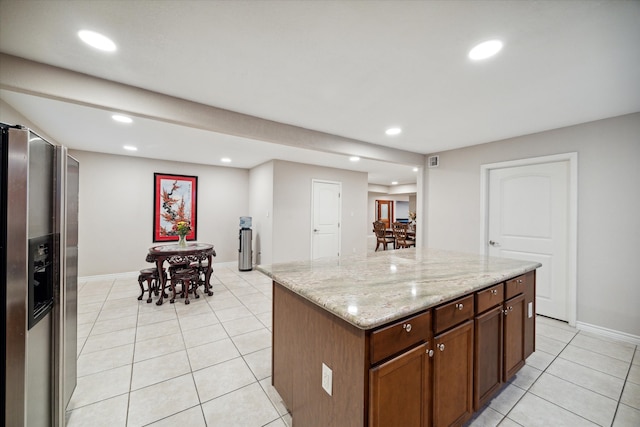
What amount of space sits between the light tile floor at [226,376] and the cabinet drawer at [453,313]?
2.46 ft

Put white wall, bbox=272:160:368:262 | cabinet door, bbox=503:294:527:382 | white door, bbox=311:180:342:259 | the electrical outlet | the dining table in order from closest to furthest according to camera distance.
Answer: the electrical outlet, cabinet door, bbox=503:294:527:382, the dining table, white wall, bbox=272:160:368:262, white door, bbox=311:180:342:259

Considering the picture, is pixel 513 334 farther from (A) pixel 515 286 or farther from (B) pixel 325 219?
(B) pixel 325 219

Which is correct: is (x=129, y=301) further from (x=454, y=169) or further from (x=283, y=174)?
(x=454, y=169)

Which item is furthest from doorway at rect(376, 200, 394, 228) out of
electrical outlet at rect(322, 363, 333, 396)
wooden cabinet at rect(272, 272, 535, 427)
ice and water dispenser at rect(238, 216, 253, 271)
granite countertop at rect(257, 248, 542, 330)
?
electrical outlet at rect(322, 363, 333, 396)

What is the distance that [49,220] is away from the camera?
1.30 metres

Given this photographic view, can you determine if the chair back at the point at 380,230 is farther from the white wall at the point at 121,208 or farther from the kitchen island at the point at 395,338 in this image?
the kitchen island at the point at 395,338

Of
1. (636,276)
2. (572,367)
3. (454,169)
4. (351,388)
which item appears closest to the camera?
(351,388)

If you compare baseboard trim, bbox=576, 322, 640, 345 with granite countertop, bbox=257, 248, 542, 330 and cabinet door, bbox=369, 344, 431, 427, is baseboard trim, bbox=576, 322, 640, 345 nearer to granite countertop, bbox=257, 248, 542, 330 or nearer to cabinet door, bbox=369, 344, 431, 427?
granite countertop, bbox=257, 248, 542, 330

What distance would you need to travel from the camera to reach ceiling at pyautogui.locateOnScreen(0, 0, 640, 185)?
4.47ft

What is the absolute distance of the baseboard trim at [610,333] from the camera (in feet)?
8.48

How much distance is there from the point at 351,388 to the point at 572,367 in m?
2.39

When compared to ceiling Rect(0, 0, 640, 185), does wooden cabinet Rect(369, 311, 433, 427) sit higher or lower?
lower

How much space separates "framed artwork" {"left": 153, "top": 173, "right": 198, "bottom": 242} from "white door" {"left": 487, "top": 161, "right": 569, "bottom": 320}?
18.6ft

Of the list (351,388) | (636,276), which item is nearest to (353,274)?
(351,388)
